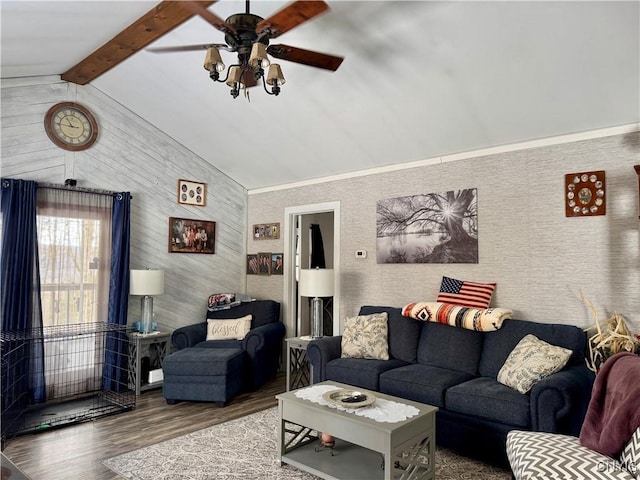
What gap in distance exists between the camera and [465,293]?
3977 mm

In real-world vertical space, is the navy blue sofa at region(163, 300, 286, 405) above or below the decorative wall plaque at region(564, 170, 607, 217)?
below

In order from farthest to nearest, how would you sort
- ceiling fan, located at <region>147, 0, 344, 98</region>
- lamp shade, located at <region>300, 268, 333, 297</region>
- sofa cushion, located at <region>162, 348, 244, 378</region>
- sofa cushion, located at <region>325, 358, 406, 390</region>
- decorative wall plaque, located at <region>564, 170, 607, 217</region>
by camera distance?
lamp shade, located at <region>300, 268, 333, 297</region> → sofa cushion, located at <region>162, 348, 244, 378</region> → sofa cushion, located at <region>325, 358, 406, 390</region> → decorative wall plaque, located at <region>564, 170, 607, 217</region> → ceiling fan, located at <region>147, 0, 344, 98</region>

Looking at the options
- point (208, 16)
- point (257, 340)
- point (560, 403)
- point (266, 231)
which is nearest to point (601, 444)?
point (560, 403)

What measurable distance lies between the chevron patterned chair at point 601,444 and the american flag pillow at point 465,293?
156cm

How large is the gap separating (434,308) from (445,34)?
2257 mm

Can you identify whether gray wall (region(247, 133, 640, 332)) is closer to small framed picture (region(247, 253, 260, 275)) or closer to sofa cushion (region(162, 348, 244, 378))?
sofa cushion (region(162, 348, 244, 378))

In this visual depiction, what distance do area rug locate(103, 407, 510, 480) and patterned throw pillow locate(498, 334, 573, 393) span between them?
0.60m

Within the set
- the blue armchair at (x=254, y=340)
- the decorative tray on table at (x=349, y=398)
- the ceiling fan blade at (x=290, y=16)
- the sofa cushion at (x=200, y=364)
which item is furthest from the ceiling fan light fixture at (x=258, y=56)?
the blue armchair at (x=254, y=340)

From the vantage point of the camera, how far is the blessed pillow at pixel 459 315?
3.63m

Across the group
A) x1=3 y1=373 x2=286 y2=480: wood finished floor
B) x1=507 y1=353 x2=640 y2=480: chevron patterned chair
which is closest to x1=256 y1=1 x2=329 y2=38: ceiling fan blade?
x1=507 y1=353 x2=640 y2=480: chevron patterned chair

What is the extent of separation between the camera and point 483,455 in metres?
3.04

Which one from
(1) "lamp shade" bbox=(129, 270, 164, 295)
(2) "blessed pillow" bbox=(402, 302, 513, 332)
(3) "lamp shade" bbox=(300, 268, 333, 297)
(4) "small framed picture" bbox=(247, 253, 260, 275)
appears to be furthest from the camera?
(4) "small framed picture" bbox=(247, 253, 260, 275)

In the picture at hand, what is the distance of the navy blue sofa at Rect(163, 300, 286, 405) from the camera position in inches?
170

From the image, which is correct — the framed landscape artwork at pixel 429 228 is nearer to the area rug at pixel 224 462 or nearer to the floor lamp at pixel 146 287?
the area rug at pixel 224 462
